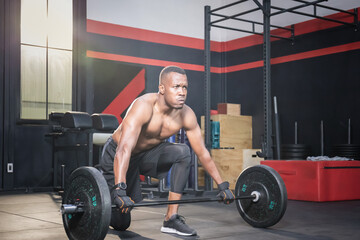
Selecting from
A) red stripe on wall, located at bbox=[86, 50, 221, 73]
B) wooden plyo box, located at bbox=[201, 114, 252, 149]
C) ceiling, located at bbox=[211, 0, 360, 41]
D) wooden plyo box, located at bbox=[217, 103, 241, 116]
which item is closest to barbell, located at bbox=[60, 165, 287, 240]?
wooden plyo box, located at bbox=[201, 114, 252, 149]

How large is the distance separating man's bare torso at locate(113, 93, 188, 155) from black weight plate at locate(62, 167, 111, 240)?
466 mm

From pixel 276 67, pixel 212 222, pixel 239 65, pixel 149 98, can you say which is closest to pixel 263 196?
pixel 212 222

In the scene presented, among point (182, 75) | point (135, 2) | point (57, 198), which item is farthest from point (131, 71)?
point (182, 75)

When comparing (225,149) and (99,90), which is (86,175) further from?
(99,90)

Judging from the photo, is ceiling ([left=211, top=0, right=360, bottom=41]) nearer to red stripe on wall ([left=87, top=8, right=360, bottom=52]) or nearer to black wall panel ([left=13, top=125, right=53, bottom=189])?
red stripe on wall ([left=87, top=8, right=360, bottom=52])

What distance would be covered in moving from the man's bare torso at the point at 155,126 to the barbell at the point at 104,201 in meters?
0.48

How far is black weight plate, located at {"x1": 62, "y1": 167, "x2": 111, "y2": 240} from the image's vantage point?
2117 millimetres

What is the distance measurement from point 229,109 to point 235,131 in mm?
343

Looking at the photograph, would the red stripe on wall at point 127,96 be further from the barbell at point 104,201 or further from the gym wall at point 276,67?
the barbell at point 104,201

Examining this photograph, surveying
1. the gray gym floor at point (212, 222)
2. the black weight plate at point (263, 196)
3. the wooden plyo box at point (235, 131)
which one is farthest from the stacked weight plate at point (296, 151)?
the black weight plate at point (263, 196)

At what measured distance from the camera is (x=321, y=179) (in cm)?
443

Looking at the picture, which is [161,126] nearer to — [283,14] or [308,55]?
[308,55]

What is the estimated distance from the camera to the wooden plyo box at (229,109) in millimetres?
6590

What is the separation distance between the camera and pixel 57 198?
16.1 feet
